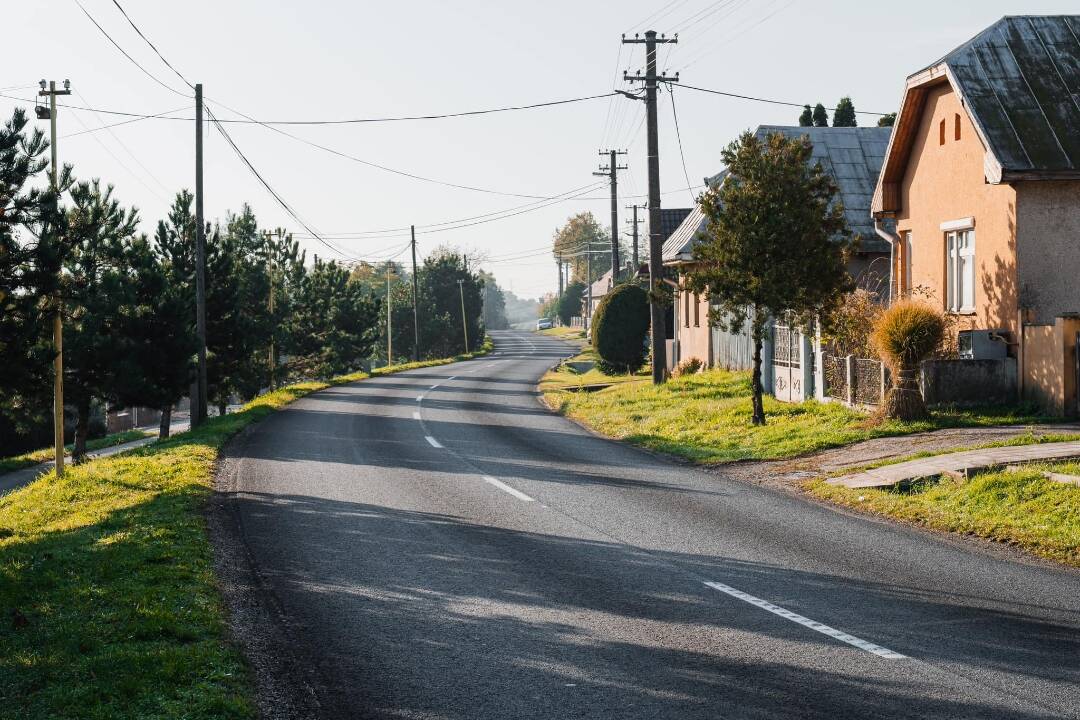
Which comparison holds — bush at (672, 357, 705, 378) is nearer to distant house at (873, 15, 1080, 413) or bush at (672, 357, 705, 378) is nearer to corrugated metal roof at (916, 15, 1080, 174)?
distant house at (873, 15, 1080, 413)

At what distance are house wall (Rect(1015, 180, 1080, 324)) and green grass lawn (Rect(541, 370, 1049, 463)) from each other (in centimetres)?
238

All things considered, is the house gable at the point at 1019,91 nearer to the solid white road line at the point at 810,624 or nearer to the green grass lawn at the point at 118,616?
the solid white road line at the point at 810,624

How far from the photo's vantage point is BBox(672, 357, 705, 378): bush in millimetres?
36491

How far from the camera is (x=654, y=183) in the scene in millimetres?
30125

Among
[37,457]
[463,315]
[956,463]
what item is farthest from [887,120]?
[463,315]

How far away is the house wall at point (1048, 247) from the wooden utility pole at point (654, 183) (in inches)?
458

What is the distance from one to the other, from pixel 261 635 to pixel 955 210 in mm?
17994

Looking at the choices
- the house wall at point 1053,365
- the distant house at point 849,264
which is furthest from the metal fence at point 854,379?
the house wall at point 1053,365

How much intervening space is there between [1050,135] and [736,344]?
1429 centimetres

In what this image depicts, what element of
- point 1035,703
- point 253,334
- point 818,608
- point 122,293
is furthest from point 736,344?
point 1035,703

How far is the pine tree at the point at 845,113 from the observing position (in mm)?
37812

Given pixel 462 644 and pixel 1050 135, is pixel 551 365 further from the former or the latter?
pixel 462 644

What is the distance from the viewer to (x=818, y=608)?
7.55 m

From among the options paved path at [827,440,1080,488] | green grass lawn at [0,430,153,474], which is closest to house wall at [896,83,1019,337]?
paved path at [827,440,1080,488]
